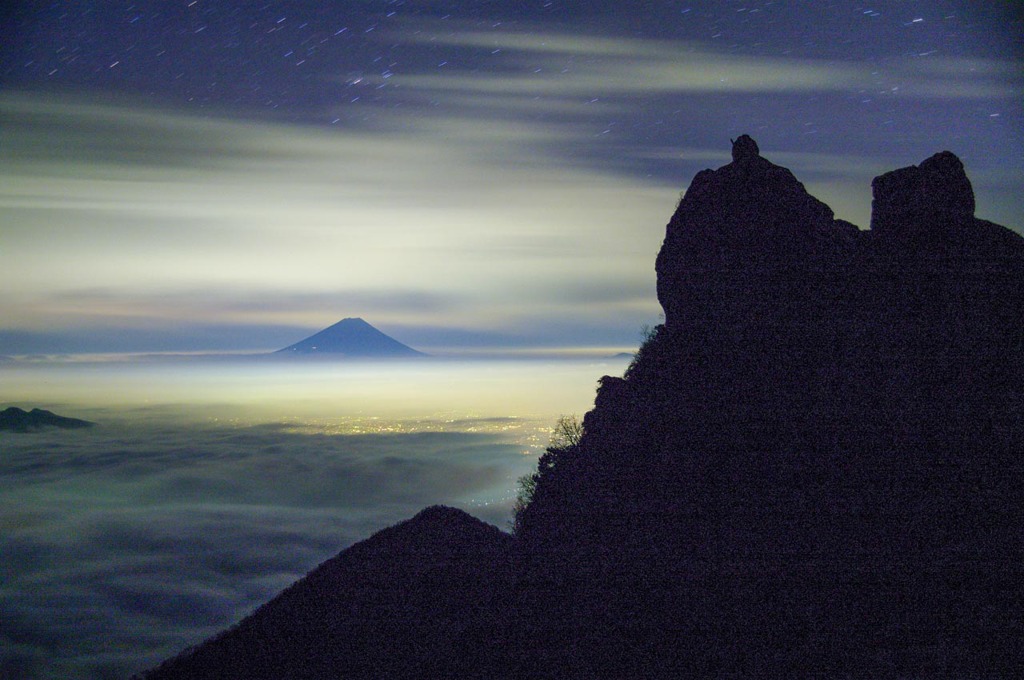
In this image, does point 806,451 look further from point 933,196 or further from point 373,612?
point 373,612

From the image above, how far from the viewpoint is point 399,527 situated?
4769 cm

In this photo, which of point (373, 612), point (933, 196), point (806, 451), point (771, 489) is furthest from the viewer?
point (373, 612)

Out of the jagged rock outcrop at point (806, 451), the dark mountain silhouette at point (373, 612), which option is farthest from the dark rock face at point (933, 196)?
the dark mountain silhouette at point (373, 612)

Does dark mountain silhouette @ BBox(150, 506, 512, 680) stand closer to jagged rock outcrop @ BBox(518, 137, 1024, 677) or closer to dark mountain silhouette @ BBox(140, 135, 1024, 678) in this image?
dark mountain silhouette @ BBox(140, 135, 1024, 678)

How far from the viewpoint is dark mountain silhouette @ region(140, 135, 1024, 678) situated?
29719 mm

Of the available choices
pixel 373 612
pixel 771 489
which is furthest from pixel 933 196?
pixel 373 612

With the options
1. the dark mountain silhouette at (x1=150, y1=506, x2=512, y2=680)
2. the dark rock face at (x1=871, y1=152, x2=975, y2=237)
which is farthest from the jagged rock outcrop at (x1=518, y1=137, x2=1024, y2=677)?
the dark mountain silhouette at (x1=150, y1=506, x2=512, y2=680)

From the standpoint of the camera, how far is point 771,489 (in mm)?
34031

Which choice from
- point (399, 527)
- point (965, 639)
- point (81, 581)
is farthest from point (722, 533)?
point (81, 581)

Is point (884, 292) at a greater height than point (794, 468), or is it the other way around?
point (884, 292)

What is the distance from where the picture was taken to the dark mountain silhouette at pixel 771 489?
29.7 meters

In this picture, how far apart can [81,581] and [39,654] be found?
52.8 m

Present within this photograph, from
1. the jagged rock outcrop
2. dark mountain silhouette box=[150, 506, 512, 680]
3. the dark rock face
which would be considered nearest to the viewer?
the jagged rock outcrop

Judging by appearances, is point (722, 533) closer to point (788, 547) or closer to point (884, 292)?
point (788, 547)
